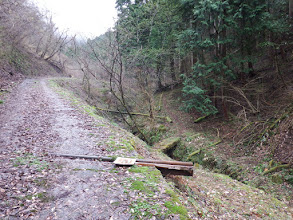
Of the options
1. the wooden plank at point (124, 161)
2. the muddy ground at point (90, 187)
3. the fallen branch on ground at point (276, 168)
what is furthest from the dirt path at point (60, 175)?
the fallen branch on ground at point (276, 168)

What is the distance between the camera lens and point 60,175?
12.8ft

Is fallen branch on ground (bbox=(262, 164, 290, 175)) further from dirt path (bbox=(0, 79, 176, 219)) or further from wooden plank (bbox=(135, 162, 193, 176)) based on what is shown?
dirt path (bbox=(0, 79, 176, 219))

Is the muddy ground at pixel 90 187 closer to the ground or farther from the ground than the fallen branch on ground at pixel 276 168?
farther from the ground

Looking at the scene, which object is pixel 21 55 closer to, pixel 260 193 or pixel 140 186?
pixel 140 186

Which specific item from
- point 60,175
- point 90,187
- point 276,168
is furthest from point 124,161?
point 276,168

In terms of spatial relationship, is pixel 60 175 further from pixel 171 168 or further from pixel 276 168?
pixel 276 168

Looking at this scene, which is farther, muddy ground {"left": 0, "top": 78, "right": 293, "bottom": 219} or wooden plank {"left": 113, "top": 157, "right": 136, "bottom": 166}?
wooden plank {"left": 113, "top": 157, "right": 136, "bottom": 166}

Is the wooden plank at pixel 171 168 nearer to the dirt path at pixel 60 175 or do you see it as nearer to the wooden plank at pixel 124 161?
A: the wooden plank at pixel 124 161

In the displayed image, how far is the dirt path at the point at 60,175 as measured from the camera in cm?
299

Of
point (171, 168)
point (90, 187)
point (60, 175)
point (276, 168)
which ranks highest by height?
point (60, 175)

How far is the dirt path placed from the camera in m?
2.99

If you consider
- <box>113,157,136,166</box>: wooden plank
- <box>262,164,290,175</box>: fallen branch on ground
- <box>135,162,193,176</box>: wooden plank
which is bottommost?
<box>262,164,290,175</box>: fallen branch on ground

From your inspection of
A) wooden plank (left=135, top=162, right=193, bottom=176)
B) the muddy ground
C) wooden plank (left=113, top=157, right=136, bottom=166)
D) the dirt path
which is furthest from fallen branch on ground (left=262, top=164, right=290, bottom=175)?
wooden plank (left=113, top=157, right=136, bottom=166)

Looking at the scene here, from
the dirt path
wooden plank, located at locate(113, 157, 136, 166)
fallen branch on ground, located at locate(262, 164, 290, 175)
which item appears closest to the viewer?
the dirt path
